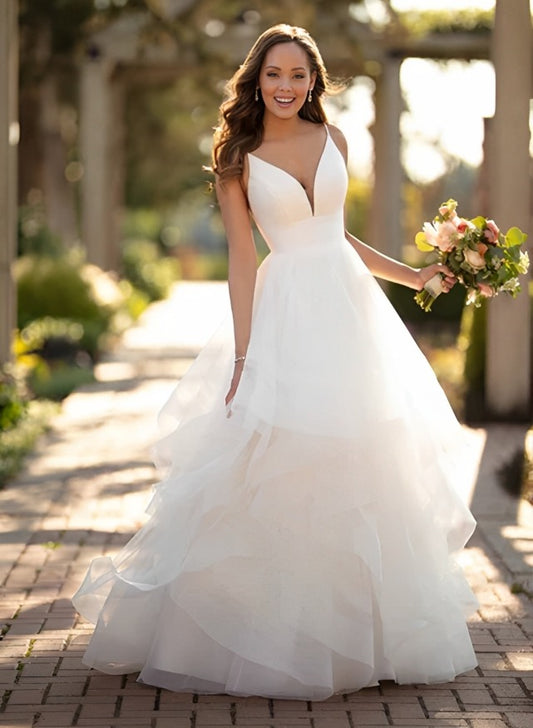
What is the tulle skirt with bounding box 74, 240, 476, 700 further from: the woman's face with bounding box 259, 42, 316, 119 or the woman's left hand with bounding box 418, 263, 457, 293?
the woman's face with bounding box 259, 42, 316, 119

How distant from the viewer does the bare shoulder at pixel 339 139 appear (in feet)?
14.6

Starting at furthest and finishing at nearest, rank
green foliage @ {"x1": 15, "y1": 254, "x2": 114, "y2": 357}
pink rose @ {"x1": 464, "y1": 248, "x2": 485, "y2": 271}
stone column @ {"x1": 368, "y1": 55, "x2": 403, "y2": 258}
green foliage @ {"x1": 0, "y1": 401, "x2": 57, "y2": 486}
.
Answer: stone column @ {"x1": 368, "y1": 55, "x2": 403, "y2": 258}
green foliage @ {"x1": 15, "y1": 254, "x2": 114, "y2": 357}
green foliage @ {"x1": 0, "y1": 401, "x2": 57, "y2": 486}
pink rose @ {"x1": 464, "y1": 248, "x2": 485, "y2": 271}

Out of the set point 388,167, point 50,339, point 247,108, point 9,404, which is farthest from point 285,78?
point 388,167

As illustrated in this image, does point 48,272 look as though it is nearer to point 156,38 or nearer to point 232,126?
point 156,38

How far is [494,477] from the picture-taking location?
7.93 m

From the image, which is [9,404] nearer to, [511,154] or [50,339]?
[511,154]

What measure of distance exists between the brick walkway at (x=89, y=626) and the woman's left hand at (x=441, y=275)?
1.27 metres

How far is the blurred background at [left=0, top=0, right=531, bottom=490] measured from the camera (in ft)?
32.1

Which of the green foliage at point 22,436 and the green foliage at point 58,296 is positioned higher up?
the green foliage at point 58,296

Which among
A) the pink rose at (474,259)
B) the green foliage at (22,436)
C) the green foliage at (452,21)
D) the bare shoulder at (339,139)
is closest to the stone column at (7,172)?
the green foliage at (22,436)

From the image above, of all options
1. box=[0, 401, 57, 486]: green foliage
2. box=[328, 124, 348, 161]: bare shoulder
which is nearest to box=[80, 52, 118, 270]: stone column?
box=[0, 401, 57, 486]: green foliage

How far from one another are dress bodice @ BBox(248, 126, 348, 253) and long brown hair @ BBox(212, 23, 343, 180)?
68 mm

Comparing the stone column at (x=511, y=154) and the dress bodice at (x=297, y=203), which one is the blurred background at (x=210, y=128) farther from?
the dress bodice at (x=297, y=203)

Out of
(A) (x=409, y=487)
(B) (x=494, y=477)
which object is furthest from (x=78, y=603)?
(B) (x=494, y=477)
